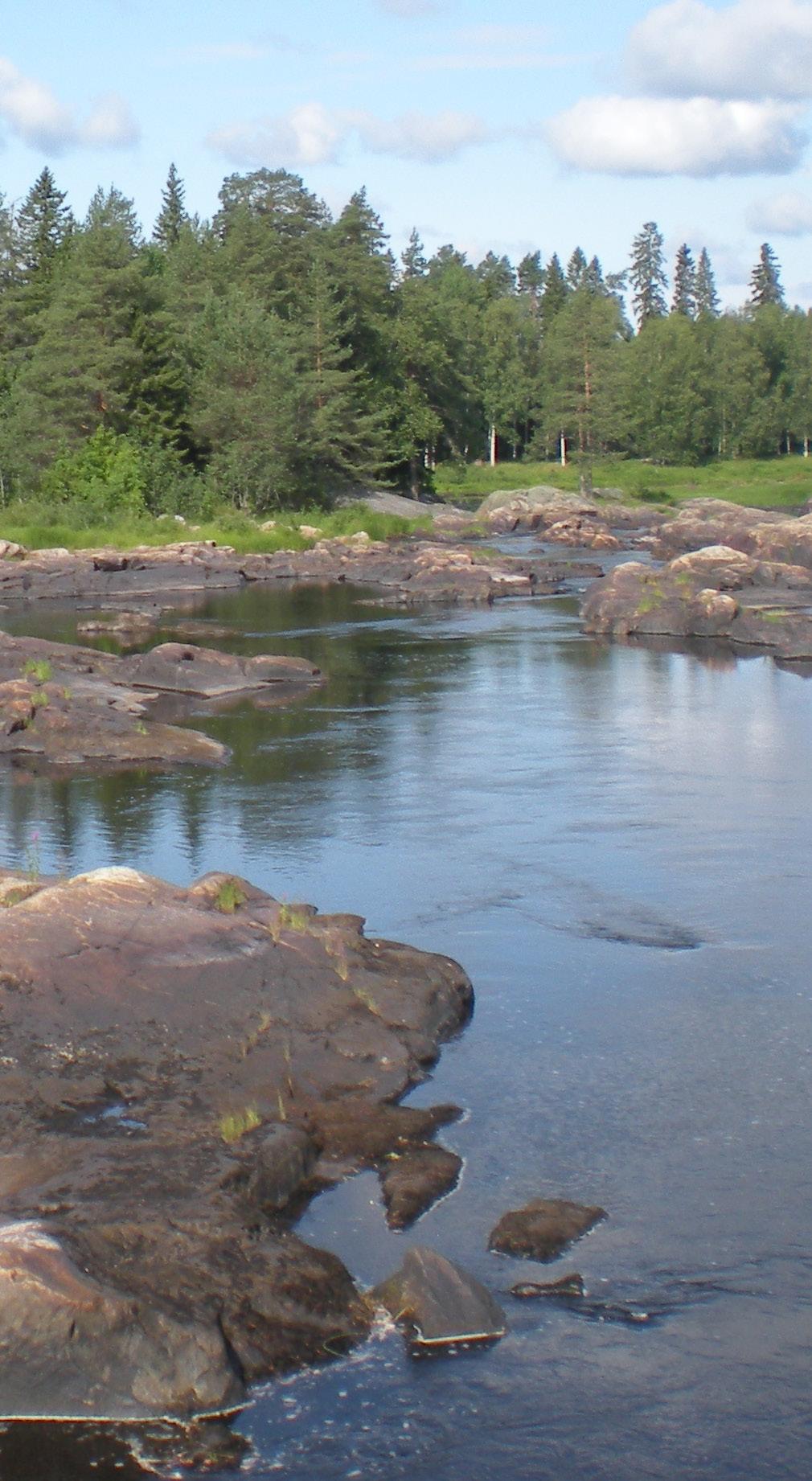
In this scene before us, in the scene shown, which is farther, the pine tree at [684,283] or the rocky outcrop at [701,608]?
the pine tree at [684,283]

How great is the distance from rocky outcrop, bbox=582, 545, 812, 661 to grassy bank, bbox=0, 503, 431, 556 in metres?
22.5

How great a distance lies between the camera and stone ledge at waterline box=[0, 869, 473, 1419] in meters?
7.41

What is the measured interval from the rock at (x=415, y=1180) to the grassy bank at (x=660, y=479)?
82853mm

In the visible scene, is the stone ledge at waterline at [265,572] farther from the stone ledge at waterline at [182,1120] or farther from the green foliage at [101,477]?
the stone ledge at waterline at [182,1120]

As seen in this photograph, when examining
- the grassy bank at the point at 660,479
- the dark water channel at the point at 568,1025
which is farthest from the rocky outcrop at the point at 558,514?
the dark water channel at the point at 568,1025

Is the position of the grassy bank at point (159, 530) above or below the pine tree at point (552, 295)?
below

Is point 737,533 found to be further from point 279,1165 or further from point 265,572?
point 279,1165

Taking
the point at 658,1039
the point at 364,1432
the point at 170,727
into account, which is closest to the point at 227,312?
the point at 170,727

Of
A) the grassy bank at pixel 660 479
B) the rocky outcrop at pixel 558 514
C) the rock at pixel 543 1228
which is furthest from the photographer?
the grassy bank at pixel 660 479

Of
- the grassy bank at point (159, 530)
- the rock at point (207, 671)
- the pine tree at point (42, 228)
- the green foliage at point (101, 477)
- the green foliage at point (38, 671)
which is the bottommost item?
the rock at point (207, 671)

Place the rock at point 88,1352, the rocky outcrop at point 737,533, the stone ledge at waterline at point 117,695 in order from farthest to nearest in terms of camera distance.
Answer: the rocky outcrop at point 737,533, the stone ledge at waterline at point 117,695, the rock at point 88,1352

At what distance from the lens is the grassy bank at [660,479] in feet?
309

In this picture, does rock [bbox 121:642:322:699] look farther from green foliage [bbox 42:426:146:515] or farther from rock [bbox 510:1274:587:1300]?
green foliage [bbox 42:426:146:515]

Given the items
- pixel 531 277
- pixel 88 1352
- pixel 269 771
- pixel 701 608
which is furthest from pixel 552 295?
pixel 88 1352
